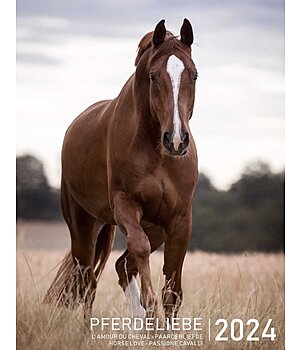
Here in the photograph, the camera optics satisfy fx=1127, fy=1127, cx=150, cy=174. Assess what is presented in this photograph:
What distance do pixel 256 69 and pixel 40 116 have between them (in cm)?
109

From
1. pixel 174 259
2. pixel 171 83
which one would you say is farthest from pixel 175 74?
pixel 174 259

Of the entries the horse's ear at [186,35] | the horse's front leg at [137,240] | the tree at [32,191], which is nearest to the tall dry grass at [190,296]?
the tree at [32,191]

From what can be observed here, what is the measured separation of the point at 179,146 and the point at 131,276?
1.04 m

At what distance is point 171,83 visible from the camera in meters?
4.91

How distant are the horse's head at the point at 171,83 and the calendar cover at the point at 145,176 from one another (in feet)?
0.23

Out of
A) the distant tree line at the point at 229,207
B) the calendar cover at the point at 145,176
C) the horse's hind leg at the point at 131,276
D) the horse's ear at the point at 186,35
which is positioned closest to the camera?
the horse's ear at the point at 186,35

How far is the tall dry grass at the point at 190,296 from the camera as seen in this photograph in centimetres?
523

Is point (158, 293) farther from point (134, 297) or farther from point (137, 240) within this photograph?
point (137, 240)

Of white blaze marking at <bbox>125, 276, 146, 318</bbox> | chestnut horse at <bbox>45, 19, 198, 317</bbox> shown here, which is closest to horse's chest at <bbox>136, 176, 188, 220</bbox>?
chestnut horse at <bbox>45, 19, 198, 317</bbox>

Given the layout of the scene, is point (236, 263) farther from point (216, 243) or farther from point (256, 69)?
point (256, 69)

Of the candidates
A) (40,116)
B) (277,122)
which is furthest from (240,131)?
(40,116)

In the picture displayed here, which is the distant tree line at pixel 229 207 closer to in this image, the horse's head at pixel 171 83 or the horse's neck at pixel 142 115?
the horse's neck at pixel 142 115

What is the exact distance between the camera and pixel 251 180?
18.3 ft

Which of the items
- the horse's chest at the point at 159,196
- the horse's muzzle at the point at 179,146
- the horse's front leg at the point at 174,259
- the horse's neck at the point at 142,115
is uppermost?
the horse's neck at the point at 142,115
